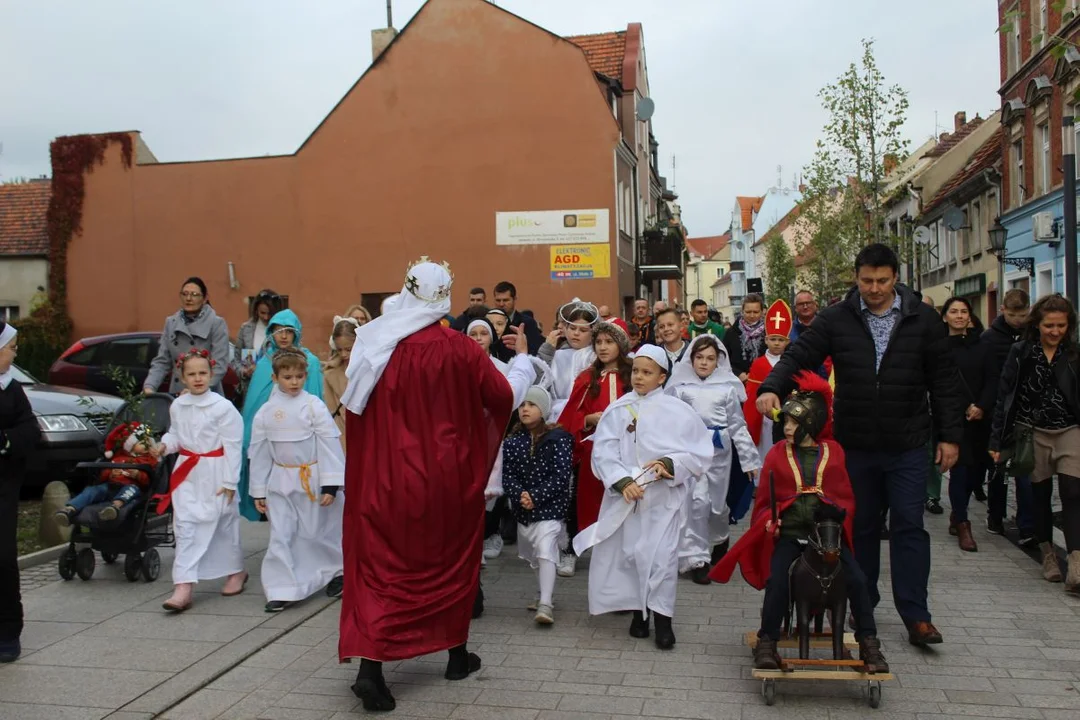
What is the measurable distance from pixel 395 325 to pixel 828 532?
224 centimetres

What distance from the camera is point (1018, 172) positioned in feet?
101

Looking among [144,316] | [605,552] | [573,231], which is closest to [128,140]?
[144,316]

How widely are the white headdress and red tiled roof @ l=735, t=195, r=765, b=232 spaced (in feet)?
405

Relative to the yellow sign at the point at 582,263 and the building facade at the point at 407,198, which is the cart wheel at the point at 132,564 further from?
the yellow sign at the point at 582,263

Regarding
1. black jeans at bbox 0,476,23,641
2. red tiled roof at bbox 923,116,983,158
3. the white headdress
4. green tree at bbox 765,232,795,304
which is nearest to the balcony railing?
red tiled roof at bbox 923,116,983,158

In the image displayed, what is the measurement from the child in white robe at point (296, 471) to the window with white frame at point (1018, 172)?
2808 cm

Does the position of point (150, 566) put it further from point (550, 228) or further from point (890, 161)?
point (890, 161)

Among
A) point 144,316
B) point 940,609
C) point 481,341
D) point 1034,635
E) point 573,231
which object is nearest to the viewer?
point 1034,635

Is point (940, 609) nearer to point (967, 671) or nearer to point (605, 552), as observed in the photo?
point (967, 671)

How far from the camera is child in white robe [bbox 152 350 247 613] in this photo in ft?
22.4

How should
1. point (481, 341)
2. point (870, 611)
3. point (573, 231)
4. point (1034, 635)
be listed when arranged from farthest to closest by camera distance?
1. point (573, 231)
2. point (481, 341)
3. point (1034, 635)
4. point (870, 611)

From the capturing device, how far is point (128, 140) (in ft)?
89.4

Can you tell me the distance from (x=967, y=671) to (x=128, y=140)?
1041 inches

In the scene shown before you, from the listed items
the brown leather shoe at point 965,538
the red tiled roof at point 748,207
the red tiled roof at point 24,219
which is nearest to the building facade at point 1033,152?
the brown leather shoe at point 965,538
